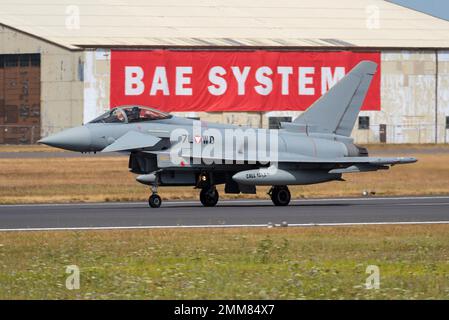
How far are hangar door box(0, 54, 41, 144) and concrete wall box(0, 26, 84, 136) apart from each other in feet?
2.13

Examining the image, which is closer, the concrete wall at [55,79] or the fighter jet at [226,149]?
the fighter jet at [226,149]

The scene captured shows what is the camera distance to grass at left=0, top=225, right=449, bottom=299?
12445 millimetres

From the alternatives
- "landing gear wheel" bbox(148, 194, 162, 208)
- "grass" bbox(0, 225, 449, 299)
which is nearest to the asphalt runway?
"landing gear wheel" bbox(148, 194, 162, 208)

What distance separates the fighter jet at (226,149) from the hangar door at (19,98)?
36.5m

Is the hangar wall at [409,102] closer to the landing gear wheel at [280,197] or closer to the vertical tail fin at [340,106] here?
the vertical tail fin at [340,106]

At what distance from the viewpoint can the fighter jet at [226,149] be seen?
2719 centimetres

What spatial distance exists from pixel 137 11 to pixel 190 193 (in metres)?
35.8

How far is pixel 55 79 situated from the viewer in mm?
62312

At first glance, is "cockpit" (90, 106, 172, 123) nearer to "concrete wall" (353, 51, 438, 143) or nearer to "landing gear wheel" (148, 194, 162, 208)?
"landing gear wheel" (148, 194, 162, 208)

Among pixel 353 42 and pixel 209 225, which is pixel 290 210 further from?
pixel 353 42

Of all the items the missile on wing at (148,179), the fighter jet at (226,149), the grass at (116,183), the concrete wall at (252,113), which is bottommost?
the grass at (116,183)

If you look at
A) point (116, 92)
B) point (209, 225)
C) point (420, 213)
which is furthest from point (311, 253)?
point (116, 92)

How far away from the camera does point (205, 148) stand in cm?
2767

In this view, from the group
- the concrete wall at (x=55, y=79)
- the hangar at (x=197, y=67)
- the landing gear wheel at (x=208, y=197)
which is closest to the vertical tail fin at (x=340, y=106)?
the landing gear wheel at (x=208, y=197)
